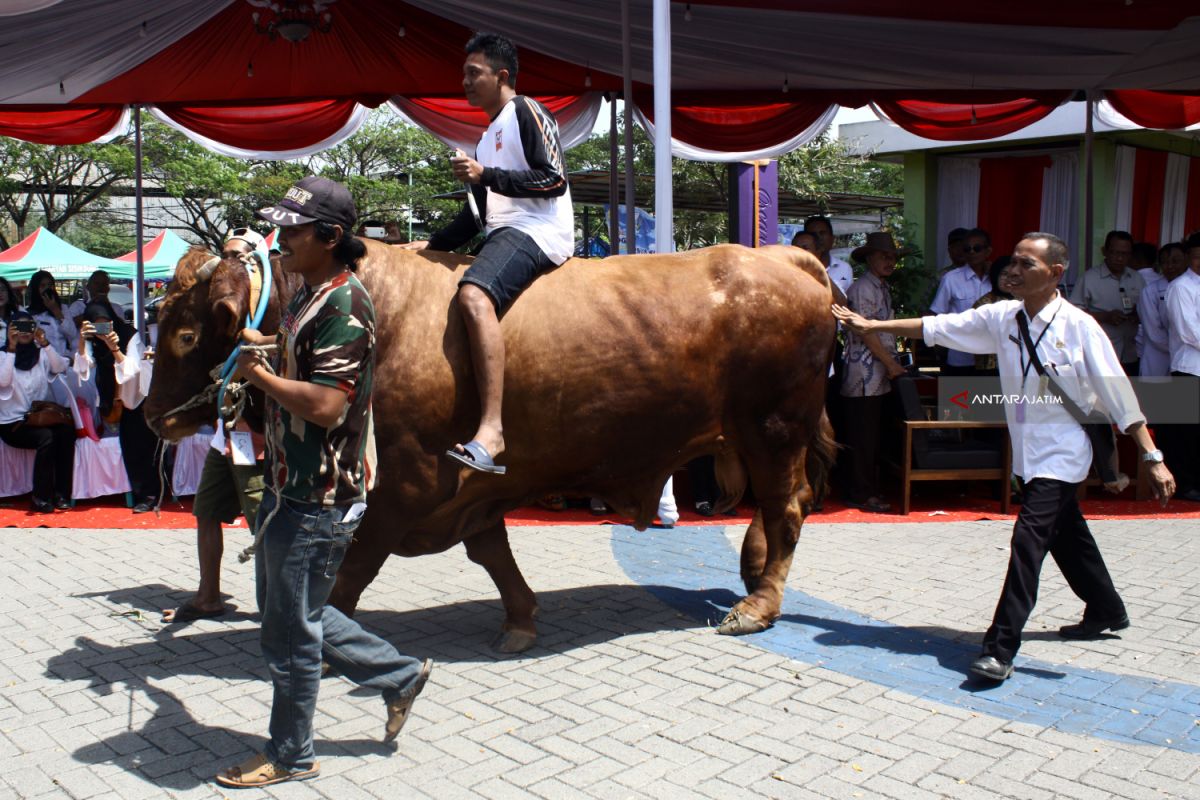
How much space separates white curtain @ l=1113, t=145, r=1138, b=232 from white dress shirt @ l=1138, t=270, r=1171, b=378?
6727 millimetres

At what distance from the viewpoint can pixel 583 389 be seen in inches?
182

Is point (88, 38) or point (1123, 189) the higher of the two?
point (88, 38)

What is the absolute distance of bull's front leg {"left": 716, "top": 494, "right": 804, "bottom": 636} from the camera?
5070mm

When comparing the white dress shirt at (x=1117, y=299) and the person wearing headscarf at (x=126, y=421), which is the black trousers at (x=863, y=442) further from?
the person wearing headscarf at (x=126, y=421)

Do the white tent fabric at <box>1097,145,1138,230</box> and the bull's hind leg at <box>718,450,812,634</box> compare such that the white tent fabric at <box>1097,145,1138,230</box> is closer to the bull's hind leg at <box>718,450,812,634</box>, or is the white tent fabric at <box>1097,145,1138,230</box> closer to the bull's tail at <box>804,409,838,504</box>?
the bull's tail at <box>804,409,838,504</box>

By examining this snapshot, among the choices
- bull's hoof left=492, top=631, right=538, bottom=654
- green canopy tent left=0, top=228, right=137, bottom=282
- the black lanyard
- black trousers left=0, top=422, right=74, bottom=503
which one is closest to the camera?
the black lanyard

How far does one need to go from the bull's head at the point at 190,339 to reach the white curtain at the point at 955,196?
13710mm

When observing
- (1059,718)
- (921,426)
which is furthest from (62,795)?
(921,426)

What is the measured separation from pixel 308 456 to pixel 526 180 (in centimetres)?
170

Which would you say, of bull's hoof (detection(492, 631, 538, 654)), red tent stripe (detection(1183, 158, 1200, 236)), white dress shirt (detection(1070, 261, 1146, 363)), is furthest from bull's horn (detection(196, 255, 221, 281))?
red tent stripe (detection(1183, 158, 1200, 236))

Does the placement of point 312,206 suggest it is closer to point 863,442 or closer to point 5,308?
point 863,442

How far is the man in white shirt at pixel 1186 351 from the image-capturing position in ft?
27.4

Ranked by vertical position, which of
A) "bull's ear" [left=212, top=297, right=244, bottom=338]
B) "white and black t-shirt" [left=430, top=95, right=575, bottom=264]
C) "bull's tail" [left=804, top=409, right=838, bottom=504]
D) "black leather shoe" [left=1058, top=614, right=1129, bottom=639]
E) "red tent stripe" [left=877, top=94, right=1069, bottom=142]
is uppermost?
"red tent stripe" [left=877, top=94, right=1069, bottom=142]

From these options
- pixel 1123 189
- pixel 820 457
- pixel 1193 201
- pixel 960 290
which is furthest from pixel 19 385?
pixel 1193 201
